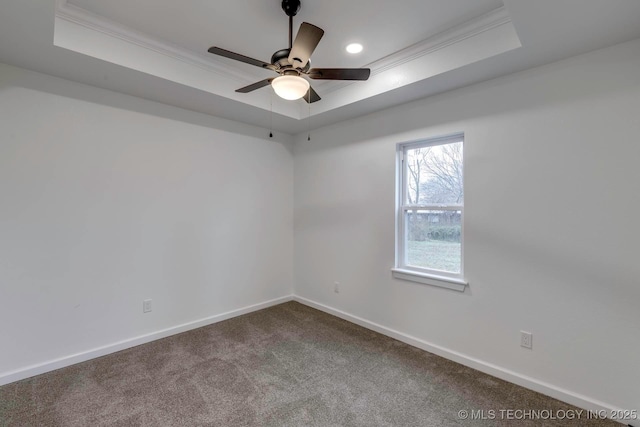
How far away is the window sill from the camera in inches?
103

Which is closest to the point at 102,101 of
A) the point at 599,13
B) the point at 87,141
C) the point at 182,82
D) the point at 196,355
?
the point at 87,141

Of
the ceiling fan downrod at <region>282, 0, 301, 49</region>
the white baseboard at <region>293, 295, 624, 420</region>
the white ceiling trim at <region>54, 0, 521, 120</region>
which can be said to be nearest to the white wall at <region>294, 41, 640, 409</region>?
the white baseboard at <region>293, 295, 624, 420</region>

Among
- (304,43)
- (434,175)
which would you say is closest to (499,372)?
(434,175)

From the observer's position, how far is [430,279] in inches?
110

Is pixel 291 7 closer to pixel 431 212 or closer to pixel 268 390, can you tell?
A: pixel 431 212

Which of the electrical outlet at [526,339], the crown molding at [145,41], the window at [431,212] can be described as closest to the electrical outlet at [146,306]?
the crown molding at [145,41]

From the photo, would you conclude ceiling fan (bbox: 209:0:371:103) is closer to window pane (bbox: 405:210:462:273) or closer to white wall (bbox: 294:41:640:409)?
white wall (bbox: 294:41:640:409)

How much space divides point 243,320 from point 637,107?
12.9ft

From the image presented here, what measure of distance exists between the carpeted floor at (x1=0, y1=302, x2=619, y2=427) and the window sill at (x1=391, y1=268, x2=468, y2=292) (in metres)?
0.66

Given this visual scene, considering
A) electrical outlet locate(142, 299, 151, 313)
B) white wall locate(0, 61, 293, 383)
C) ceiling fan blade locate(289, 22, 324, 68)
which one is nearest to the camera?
ceiling fan blade locate(289, 22, 324, 68)

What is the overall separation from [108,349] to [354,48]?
353 cm

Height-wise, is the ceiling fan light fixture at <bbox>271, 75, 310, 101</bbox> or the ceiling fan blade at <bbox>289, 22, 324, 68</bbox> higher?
the ceiling fan blade at <bbox>289, 22, 324, 68</bbox>

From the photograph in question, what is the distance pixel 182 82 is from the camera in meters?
Answer: 2.63

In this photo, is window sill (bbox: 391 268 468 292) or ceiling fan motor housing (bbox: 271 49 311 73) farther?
window sill (bbox: 391 268 468 292)
